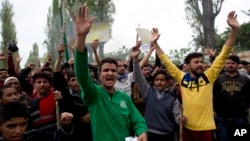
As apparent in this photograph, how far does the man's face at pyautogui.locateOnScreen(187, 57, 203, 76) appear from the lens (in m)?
4.54

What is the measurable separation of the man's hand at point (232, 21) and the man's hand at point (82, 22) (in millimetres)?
2408

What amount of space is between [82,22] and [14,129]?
90cm

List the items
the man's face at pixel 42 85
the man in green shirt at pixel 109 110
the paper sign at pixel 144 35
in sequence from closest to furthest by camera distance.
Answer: the man in green shirt at pixel 109 110
the man's face at pixel 42 85
the paper sign at pixel 144 35

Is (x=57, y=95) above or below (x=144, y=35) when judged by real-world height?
→ below

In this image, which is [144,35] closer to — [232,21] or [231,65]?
[231,65]

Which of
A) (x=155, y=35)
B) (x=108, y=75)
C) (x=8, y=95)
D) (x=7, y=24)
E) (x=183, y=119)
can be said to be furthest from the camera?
(x=7, y=24)

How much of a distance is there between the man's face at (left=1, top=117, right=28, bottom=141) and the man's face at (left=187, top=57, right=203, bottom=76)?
104 inches

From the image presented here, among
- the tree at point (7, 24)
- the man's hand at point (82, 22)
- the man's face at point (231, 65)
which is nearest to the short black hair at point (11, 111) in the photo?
the man's hand at point (82, 22)

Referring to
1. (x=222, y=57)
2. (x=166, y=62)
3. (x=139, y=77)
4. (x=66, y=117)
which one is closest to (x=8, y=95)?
(x=66, y=117)

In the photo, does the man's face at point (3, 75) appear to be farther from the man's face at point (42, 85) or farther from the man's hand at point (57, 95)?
the man's hand at point (57, 95)

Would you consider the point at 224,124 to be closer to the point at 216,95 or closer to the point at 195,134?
the point at 216,95

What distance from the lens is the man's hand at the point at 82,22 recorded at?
8.71 feet

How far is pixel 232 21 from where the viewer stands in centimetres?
459

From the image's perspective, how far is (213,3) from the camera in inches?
920
